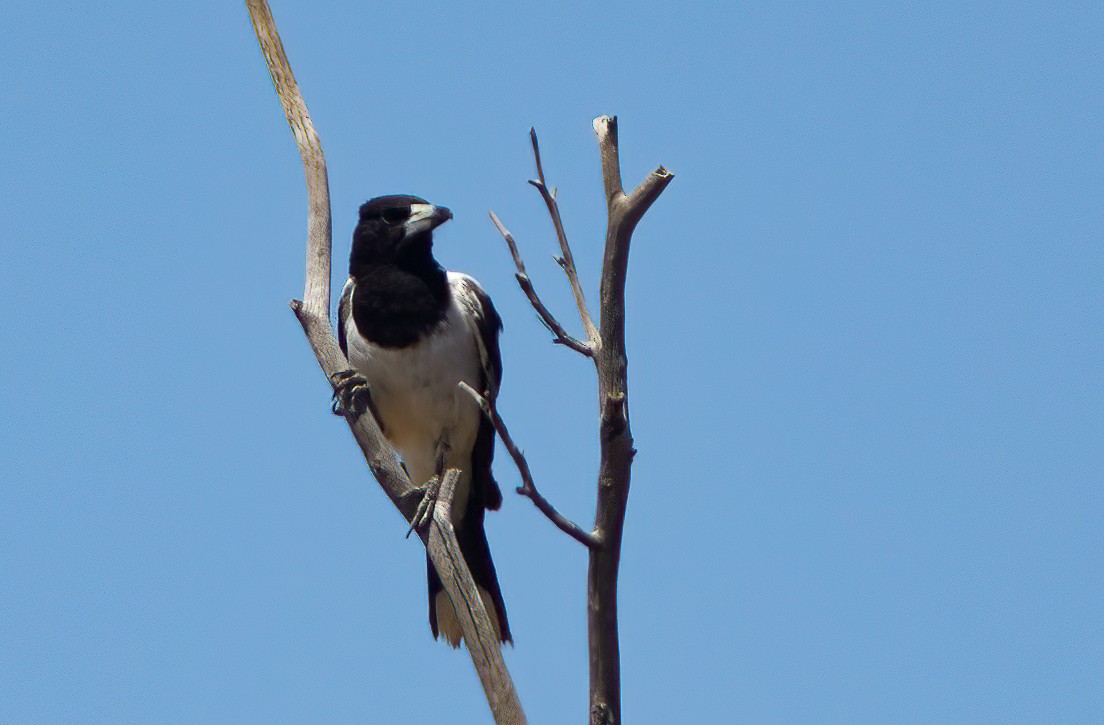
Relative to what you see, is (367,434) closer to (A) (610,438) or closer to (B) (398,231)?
(A) (610,438)

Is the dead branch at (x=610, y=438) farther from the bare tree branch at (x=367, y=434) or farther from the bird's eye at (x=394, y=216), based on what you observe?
the bird's eye at (x=394, y=216)

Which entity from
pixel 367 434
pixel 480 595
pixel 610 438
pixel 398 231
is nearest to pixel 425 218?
pixel 398 231

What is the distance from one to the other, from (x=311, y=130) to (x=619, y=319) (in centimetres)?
197

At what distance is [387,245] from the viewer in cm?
562

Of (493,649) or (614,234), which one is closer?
(614,234)

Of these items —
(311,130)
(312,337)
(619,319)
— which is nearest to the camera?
(619,319)

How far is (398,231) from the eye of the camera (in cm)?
562

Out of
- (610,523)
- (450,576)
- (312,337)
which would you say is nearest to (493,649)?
(450,576)

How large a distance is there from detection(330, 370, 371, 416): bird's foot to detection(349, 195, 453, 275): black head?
34.6 inches

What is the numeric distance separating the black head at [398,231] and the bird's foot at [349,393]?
2.88 ft

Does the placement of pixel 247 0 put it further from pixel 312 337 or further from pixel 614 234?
pixel 614 234

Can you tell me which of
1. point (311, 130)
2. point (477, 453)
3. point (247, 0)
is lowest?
point (477, 453)

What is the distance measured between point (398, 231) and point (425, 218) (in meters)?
0.13

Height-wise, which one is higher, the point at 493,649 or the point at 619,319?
the point at 619,319
